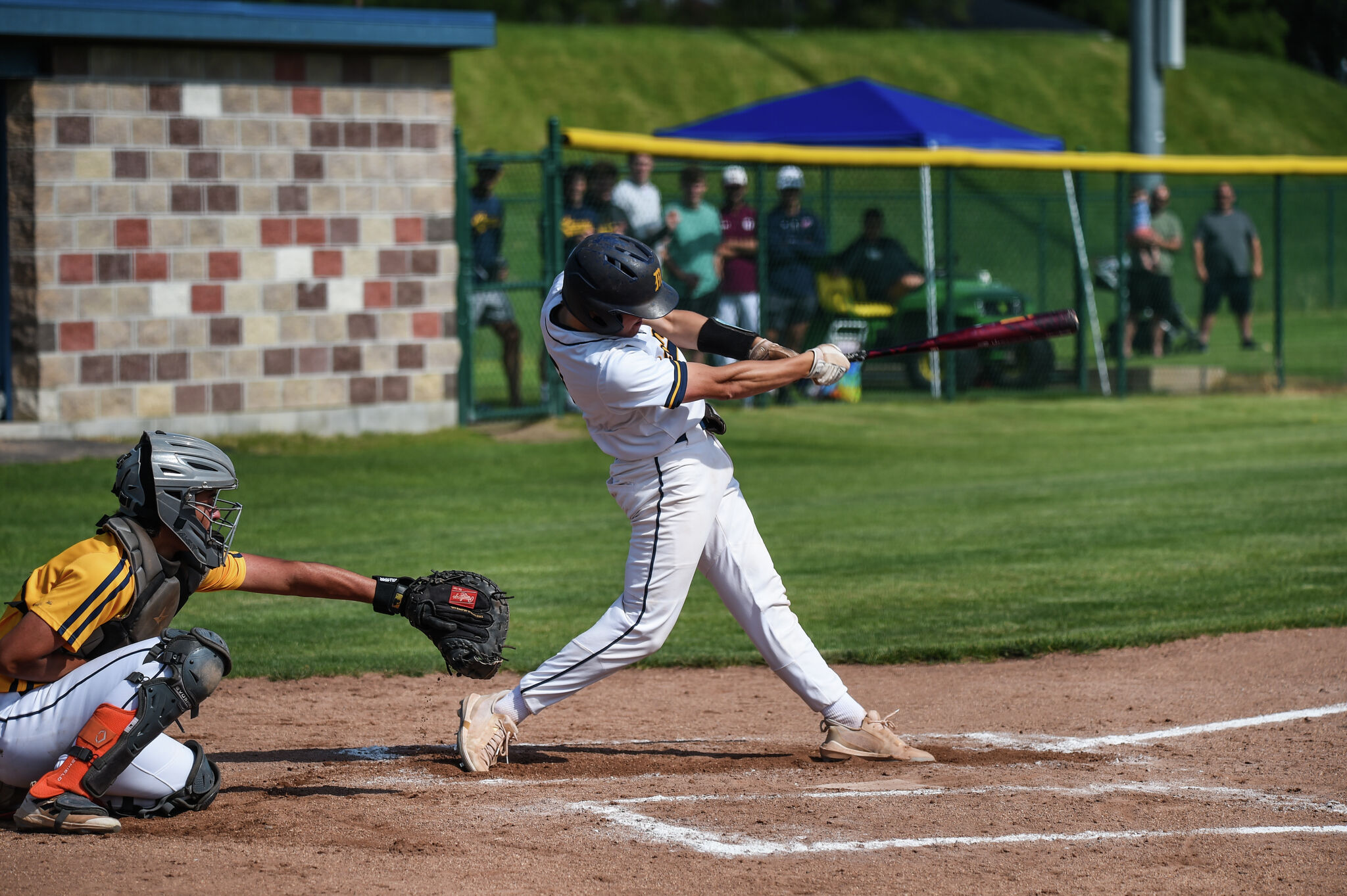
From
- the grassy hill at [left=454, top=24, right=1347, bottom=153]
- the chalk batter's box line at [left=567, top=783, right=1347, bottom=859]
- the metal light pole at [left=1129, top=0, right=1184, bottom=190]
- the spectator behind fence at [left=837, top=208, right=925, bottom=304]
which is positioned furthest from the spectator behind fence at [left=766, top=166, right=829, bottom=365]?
the grassy hill at [left=454, top=24, right=1347, bottom=153]

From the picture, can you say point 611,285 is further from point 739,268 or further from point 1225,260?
point 1225,260

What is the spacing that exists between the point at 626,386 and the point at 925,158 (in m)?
11.5

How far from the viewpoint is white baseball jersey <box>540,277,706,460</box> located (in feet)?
15.4

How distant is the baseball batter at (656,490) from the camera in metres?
4.77

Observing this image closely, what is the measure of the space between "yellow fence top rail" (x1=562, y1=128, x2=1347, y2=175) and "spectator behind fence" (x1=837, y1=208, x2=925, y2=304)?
0.62 metres

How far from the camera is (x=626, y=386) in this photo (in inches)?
185

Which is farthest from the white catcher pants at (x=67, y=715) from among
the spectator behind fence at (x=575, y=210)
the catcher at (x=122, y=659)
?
the spectator behind fence at (x=575, y=210)

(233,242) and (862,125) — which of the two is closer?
(233,242)

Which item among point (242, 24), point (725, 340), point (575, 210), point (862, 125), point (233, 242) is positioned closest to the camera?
point (725, 340)

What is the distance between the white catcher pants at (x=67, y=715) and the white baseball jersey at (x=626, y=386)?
4.92ft

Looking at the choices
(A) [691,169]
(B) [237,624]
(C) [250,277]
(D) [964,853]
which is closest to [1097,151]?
(A) [691,169]

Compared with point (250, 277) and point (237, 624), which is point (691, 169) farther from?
point (237, 624)

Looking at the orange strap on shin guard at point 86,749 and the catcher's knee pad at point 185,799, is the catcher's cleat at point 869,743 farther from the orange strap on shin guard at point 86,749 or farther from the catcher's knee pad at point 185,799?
the orange strap on shin guard at point 86,749

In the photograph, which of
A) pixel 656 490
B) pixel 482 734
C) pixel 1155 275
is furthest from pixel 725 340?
pixel 1155 275
